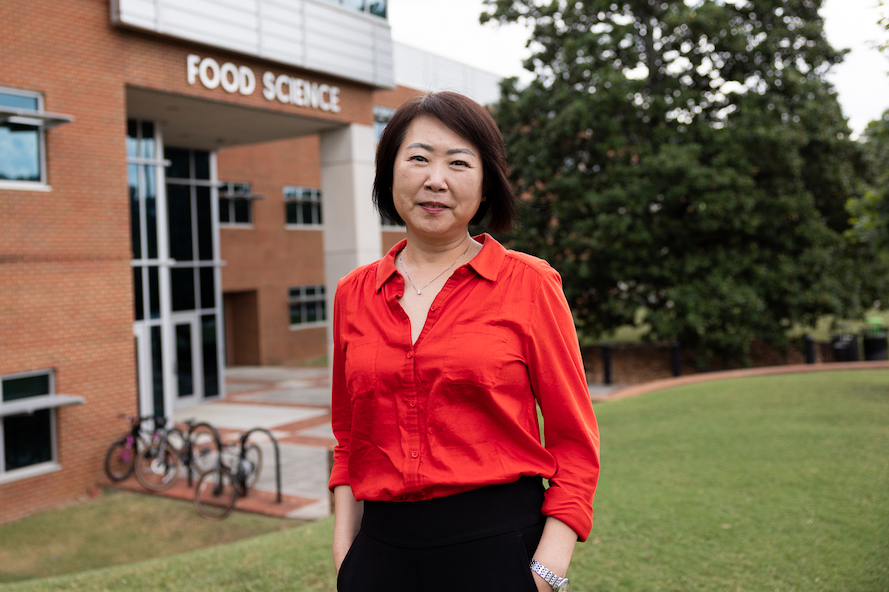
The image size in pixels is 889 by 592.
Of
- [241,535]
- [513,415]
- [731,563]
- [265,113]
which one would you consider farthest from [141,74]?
[513,415]

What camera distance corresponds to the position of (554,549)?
69.1 inches

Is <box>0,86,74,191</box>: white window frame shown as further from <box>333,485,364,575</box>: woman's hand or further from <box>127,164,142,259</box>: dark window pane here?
<box>333,485,364,575</box>: woman's hand

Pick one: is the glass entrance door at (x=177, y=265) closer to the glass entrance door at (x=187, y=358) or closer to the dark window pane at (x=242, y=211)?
the glass entrance door at (x=187, y=358)

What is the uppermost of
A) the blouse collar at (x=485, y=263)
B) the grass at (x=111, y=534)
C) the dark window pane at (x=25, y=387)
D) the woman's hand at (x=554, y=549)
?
the blouse collar at (x=485, y=263)

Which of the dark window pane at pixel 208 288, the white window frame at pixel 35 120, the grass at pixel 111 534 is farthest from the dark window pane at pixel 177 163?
the grass at pixel 111 534

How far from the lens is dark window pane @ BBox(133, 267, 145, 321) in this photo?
1473 cm

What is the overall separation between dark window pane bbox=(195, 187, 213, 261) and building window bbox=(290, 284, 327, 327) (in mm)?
8046

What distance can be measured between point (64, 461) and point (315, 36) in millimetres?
8941

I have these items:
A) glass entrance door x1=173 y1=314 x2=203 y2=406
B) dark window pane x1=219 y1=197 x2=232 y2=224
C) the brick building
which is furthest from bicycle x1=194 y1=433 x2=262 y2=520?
dark window pane x1=219 y1=197 x2=232 y2=224

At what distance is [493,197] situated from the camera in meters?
2.07

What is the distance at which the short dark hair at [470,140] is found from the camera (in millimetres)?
1899

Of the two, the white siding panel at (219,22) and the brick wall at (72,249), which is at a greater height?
the white siding panel at (219,22)

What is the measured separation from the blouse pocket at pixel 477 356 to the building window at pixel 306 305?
25.9 m

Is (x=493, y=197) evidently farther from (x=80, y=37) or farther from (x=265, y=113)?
(x=265, y=113)
